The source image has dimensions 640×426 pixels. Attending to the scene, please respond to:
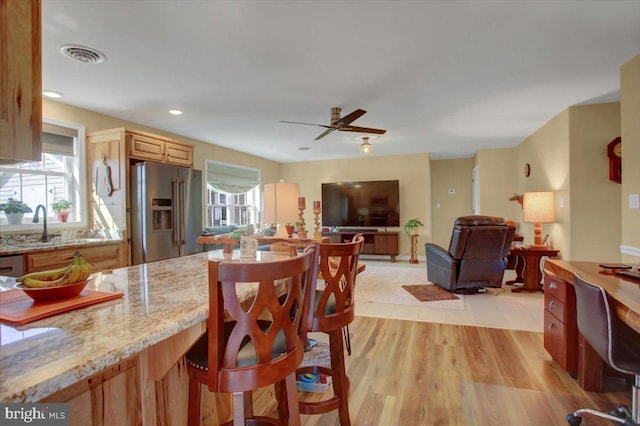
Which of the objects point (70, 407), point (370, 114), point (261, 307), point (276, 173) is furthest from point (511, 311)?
point (276, 173)

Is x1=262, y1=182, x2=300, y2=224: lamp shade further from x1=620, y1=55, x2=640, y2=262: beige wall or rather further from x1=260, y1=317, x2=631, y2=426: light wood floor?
x1=620, y1=55, x2=640, y2=262: beige wall

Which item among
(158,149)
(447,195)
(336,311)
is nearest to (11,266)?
(158,149)

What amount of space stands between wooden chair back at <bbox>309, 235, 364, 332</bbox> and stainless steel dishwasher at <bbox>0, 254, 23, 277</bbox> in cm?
258

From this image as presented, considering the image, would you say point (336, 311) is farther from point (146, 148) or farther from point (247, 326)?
point (146, 148)

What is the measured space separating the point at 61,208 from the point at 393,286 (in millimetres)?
4300

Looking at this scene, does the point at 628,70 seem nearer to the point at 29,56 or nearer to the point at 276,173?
the point at 29,56

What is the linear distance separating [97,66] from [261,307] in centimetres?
286

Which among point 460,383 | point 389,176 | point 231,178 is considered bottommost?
point 460,383

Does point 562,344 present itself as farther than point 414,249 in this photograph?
No

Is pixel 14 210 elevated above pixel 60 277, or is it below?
above

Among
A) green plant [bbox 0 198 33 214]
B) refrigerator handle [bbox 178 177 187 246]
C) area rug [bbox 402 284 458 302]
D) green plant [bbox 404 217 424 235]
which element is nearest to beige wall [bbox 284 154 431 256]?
green plant [bbox 404 217 424 235]

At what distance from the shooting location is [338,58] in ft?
8.77

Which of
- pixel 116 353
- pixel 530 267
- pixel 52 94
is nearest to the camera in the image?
pixel 116 353

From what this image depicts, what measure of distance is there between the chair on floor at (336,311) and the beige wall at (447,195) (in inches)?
268
